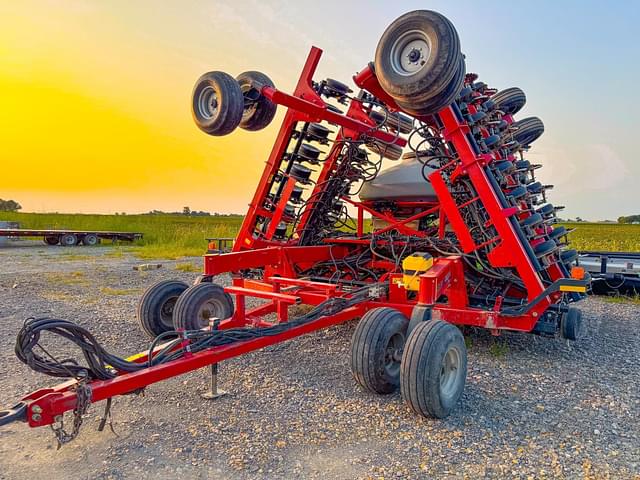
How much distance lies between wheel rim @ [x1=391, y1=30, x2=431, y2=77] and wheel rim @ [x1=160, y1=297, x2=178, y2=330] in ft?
11.5

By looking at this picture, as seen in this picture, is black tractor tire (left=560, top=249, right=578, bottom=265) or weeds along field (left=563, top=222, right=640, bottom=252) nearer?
black tractor tire (left=560, top=249, right=578, bottom=265)

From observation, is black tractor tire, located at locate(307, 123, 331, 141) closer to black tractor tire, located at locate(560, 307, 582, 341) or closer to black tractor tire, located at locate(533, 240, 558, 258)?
black tractor tire, located at locate(533, 240, 558, 258)

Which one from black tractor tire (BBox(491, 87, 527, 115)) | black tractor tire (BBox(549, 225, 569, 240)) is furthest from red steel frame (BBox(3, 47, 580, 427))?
black tractor tire (BBox(491, 87, 527, 115))

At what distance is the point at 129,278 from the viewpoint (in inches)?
426

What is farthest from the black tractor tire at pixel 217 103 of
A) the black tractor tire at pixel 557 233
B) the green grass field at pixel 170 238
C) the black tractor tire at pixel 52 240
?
the black tractor tire at pixel 52 240

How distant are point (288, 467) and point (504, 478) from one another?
1.24 metres

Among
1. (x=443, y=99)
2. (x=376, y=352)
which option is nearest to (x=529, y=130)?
(x=443, y=99)

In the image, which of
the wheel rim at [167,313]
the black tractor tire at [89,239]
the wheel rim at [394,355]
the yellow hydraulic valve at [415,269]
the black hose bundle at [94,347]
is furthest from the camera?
the black tractor tire at [89,239]

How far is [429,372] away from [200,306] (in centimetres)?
258

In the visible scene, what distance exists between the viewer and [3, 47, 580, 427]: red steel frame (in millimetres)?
3047

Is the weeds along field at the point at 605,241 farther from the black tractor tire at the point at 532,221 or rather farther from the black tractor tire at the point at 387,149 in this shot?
the black tractor tire at the point at 387,149

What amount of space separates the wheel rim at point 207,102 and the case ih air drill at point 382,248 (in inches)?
1.0

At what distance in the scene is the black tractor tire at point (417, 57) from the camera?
4328 millimetres

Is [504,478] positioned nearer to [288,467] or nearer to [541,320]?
[288,467]
